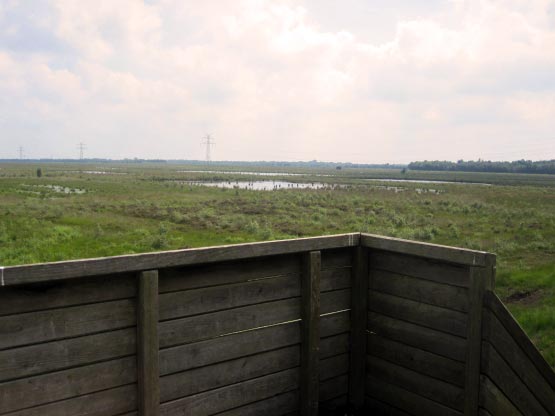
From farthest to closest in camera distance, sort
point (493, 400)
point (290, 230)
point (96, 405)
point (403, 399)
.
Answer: point (290, 230), point (403, 399), point (493, 400), point (96, 405)

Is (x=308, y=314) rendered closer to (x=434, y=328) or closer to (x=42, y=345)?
(x=434, y=328)

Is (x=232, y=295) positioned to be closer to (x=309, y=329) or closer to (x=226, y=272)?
(x=226, y=272)

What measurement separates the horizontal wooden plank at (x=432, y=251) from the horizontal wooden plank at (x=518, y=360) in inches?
14.8

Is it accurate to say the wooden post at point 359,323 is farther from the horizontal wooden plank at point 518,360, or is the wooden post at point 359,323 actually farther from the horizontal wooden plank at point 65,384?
the horizontal wooden plank at point 65,384

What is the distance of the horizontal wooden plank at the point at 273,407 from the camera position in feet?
12.9

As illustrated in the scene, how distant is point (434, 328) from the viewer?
4.13 metres

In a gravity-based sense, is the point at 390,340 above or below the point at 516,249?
above

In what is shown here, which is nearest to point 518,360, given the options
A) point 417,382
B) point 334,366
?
point 417,382

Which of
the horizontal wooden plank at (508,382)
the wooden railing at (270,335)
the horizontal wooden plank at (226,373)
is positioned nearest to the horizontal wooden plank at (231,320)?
the wooden railing at (270,335)

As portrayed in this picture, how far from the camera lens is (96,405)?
10.7 ft

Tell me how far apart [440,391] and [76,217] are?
28103 mm

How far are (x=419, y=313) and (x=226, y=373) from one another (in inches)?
64.5

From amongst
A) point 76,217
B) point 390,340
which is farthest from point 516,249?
point 76,217

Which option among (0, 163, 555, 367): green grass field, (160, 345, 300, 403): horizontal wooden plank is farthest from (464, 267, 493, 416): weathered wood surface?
(0, 163, 555, 367): green grass field
